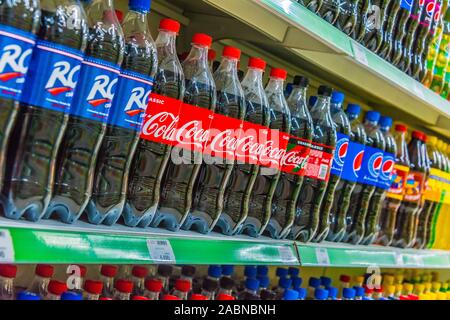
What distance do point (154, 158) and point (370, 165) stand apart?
1080 millimetres

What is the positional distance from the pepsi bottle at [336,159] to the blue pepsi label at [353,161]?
0.11 feet

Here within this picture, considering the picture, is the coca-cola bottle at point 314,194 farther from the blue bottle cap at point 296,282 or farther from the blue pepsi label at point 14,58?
the blue pepsi label at point 14,58

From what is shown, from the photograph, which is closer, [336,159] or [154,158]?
[154,158]

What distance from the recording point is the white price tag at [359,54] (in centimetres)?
205

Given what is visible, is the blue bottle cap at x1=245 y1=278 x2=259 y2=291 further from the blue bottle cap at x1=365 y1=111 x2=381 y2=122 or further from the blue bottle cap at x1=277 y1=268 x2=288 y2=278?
the blue bottle cap at x1=365 y1=111 x2=381 y2=122

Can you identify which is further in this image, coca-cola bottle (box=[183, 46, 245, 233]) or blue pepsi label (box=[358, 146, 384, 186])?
blue pepsi label (box=[358, 146, 384, 186])

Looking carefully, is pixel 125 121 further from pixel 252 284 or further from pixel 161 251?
pixel 252 284

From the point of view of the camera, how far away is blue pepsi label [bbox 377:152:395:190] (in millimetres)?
2572

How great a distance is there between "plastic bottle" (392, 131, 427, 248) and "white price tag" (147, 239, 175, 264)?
1.57 m

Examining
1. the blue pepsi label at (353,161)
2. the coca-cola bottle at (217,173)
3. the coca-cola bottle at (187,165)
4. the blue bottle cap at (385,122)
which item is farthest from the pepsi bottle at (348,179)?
the coca-cola bottle at (187,165)

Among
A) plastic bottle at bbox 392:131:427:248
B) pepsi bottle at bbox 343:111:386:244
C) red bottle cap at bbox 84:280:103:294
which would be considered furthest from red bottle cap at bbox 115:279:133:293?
plastic bottle at bbox 392:131:427:248

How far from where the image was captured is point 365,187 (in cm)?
255

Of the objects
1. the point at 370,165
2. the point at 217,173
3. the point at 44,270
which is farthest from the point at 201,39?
the point at 370,165

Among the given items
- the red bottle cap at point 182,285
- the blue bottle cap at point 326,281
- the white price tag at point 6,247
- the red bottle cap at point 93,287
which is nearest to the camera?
the white price tag at point 6,247
